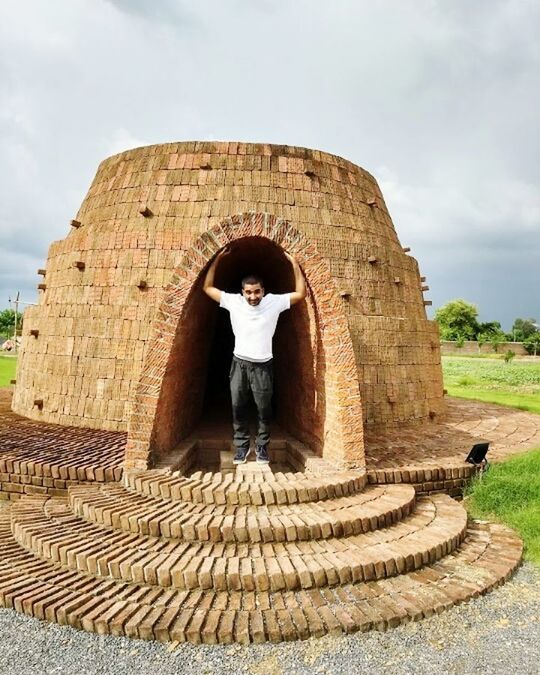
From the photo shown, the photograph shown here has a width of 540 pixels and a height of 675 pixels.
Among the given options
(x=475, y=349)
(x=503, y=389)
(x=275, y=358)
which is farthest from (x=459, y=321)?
(x=275, y=358)

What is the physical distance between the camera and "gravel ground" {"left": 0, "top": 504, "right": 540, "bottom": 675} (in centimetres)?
328

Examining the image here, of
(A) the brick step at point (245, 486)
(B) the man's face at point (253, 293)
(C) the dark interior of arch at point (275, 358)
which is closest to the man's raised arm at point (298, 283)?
(C) the dark interior of arch at point (275, 358)

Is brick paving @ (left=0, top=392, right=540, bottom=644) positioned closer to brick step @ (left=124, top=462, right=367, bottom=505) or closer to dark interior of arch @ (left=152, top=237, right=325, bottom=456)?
brick step @ (left=124, top=462, right=367, bottom=505)

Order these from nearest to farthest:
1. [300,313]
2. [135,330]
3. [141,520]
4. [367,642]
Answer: [367,642], [141,520], [300,313], [135,330]

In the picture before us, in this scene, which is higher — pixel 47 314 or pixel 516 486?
pixel 47 314

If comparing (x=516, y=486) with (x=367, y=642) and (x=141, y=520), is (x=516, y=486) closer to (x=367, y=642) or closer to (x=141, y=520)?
(x=367, y=642)

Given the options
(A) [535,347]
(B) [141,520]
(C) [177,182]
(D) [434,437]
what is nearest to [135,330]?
(C) [177,182]

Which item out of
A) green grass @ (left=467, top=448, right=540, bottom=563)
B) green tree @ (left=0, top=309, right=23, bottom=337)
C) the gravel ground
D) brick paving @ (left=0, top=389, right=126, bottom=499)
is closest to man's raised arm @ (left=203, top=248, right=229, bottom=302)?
brick paving @ (left=0, top=389, right=126, bottom=499)

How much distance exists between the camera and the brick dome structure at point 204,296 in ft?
24.9

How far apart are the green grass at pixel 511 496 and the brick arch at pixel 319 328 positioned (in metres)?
1.75

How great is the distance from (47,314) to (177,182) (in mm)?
3377

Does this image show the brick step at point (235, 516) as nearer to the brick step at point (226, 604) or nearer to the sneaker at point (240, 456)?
the brick step at point (226, 604)

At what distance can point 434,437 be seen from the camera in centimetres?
841

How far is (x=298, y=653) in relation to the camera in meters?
3.42
